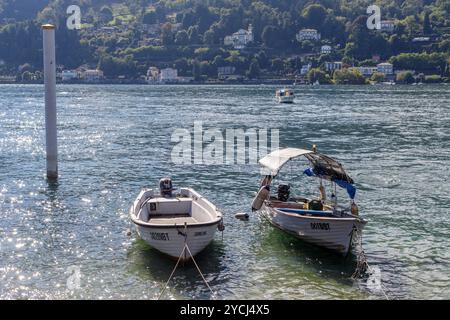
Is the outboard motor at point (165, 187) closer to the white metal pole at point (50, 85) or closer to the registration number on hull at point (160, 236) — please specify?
the registration number on hull at point (160, 236)

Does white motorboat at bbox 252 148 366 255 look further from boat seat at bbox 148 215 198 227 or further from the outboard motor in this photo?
the outboard motor

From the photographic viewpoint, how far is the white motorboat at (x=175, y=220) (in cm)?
2256

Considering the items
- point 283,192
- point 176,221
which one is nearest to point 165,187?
point 176,221

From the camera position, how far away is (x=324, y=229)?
2380 cm

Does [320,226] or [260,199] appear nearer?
[320,226]

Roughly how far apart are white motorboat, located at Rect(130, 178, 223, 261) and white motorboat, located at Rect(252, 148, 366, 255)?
2.94m

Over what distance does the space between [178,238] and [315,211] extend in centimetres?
600

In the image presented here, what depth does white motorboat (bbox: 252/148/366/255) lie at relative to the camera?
23.5 meters

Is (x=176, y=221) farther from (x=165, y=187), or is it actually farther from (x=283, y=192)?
(x=283, y=192)

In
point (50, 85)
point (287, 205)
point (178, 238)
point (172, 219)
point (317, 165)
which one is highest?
point (50, 85)

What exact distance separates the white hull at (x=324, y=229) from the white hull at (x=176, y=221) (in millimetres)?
3145

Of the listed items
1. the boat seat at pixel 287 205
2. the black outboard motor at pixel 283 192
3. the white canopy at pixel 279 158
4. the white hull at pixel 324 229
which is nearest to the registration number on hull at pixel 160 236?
the white hull at pixel 324 229
